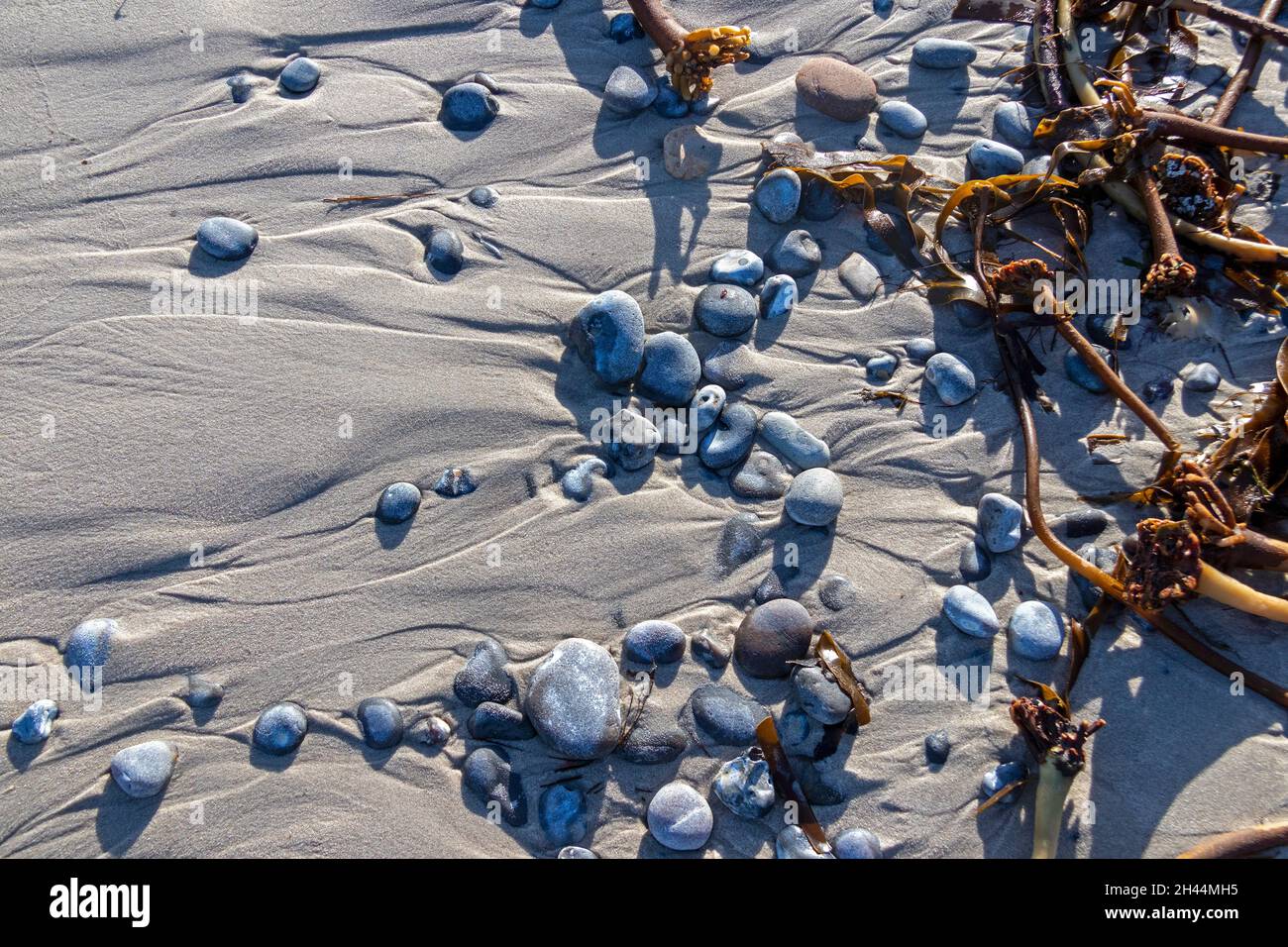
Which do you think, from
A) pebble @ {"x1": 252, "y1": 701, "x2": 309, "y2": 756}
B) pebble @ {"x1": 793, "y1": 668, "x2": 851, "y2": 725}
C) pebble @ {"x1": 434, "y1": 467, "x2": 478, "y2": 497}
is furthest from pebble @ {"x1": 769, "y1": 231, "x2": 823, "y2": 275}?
pebble @ {"x1": 252, "y1": 701, "x2": 309, "y2": 756}

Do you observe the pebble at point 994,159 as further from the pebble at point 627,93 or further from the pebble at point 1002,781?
the pebble at point 1002,781

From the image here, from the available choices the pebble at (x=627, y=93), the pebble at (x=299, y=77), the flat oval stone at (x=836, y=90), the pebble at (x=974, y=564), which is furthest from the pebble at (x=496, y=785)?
the flat oval stone at (x=836, y=90)

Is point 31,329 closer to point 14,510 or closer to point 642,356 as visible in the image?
point 14,510

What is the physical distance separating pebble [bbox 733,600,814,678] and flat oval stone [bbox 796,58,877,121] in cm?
240

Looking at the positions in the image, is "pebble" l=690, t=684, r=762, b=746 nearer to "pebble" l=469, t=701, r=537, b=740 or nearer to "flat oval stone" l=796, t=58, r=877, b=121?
"pebble" l=469, t=701, r=537, b=740

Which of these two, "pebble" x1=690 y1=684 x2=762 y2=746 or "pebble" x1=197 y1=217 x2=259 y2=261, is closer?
"pebble" x1=690 y1=684 x2=762 y2=746

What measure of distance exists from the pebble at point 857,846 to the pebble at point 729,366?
1.64 metres

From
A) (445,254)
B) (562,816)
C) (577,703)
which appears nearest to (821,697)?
(577,703)

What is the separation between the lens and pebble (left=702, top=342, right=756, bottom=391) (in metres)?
3.09

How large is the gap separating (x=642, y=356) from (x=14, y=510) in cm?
231

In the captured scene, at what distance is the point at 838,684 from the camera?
259 cm

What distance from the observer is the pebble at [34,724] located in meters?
2.50

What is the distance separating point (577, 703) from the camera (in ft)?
8.26
